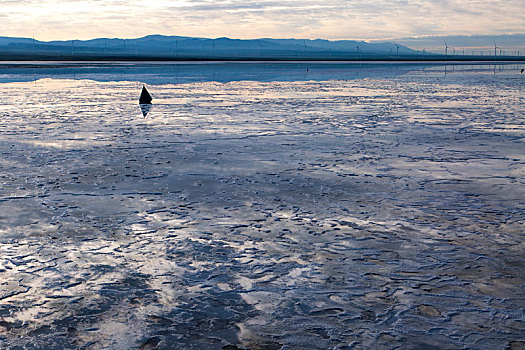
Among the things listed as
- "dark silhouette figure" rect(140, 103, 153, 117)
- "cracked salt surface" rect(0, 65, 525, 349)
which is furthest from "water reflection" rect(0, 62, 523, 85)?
"cracked salt surface" rect(0, 65, 525, 349)

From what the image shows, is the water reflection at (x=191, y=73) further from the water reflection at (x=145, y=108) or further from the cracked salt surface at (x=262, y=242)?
the cracked salt surface at (x=262, y=242)

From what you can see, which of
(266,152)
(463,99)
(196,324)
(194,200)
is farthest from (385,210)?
(463,99)

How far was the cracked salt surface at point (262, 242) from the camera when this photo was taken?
15.6ft

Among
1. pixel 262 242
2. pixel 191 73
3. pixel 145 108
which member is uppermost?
pixel 191 73

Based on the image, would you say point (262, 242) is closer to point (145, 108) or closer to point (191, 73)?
point (145, 108)

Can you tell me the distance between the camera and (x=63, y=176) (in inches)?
414

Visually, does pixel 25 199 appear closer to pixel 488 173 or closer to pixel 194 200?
pixel 194 200

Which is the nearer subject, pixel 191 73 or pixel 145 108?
pixel 145 108

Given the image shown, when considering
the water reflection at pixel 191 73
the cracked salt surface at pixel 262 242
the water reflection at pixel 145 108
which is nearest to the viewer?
the cracked salt surface at pixel 262 242

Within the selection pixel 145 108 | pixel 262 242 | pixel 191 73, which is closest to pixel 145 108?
pixel 145 108

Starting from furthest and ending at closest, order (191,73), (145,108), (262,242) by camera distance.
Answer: (191,73), (145,108), (262,242)

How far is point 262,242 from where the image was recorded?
688cm

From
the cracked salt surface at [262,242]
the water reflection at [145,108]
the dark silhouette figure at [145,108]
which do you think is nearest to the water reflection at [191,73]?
the dark silhouette figure at [145,108]

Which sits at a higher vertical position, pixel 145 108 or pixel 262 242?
pixel 145 108
